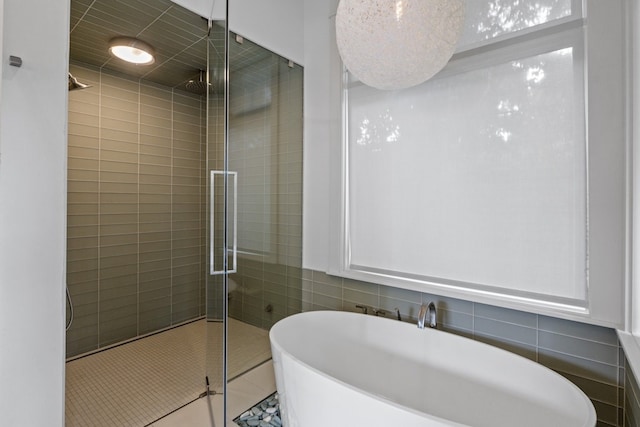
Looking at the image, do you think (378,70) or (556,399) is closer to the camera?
(556,399)

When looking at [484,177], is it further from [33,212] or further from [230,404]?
[33,212]

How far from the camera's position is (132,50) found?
7.89ft

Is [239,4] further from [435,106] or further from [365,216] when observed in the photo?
[365,216]

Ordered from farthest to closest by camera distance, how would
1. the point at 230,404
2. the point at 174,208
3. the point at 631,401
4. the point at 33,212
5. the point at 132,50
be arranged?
the point at 174,208, the point at 132,50, the point at 230,404, the point at 33,212, the point at 631,401

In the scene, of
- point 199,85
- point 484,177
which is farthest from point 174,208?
point 484,177

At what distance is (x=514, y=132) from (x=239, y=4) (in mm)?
1975

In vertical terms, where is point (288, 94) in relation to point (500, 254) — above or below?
above

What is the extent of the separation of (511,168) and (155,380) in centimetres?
274

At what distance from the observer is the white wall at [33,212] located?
1262 mm

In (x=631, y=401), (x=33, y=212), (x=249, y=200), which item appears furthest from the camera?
(x=249, y=200)

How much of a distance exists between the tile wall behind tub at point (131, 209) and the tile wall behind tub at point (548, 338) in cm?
222

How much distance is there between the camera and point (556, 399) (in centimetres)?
122

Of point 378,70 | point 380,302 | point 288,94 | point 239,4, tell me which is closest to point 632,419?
point 380,302

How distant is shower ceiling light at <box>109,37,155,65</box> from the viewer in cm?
228
